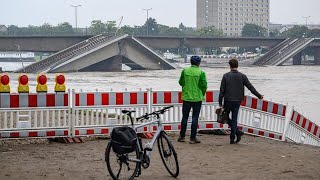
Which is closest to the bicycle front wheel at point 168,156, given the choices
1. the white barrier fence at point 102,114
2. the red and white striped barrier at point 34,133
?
the white barrier fence at point 102,114

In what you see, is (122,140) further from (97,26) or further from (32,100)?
(97,26)

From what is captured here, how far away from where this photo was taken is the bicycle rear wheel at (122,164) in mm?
8281

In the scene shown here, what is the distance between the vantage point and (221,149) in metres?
11.9

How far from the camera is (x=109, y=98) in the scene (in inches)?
506

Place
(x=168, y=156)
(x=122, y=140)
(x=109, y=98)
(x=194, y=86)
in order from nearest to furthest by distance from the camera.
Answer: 1. (x=122, y=140)
2. (x=168, y=156)
3. (x=194, y=86)
4. (x=109, y=98)

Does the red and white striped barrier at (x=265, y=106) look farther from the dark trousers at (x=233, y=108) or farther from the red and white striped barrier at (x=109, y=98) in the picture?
the red and white striped barrier at (x=109, y=98)

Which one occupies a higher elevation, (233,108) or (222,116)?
(233,108)

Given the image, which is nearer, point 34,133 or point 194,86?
point 194,86

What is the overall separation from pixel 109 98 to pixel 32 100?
149cm

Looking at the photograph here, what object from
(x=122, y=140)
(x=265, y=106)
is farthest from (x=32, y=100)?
(x=265, y=106)

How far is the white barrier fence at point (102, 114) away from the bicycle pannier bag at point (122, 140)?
4531mm

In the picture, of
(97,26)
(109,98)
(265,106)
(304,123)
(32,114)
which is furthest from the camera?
(97,26)

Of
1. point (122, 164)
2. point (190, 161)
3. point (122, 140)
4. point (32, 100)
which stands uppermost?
point (32, 100)

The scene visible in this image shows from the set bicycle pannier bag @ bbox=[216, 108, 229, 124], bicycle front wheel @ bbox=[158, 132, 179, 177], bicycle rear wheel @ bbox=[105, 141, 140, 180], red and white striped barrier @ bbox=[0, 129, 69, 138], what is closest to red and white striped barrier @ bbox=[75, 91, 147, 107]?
red and white striped barrier @ bbox=[0, 129, 69, 138]
